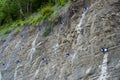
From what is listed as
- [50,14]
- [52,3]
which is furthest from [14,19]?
[50,14]

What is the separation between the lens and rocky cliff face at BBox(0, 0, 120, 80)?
12133 millimetres

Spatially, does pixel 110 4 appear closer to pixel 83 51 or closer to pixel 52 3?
pixel 83 51

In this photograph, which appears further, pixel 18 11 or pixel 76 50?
pixel 18 11

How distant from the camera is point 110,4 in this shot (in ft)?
44.8

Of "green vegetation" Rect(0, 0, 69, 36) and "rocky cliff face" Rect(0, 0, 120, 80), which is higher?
"rocky cliff face" Rect(0, 0, 120, 80)

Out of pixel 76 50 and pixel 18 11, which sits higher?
pixel 76 50

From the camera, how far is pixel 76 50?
1359 cm

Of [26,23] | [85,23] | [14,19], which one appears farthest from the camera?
[14,19]

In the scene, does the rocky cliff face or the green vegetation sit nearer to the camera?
the rocky cliff face

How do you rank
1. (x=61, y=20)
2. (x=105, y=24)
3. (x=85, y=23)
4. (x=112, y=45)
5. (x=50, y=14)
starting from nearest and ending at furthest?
(x=112, y=45)
(x=105, y=24)
(x=85, y=23)
(x=61, y=20)
(x=50, y=14)

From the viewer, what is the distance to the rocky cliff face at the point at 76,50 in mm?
12133

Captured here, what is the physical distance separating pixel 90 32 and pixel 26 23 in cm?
803

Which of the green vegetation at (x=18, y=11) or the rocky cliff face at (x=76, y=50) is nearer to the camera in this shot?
the rocky cliff face at (x=76, y=50)

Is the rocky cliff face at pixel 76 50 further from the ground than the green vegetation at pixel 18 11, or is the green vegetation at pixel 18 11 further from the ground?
the rocky cliff face at pixel 76 50
